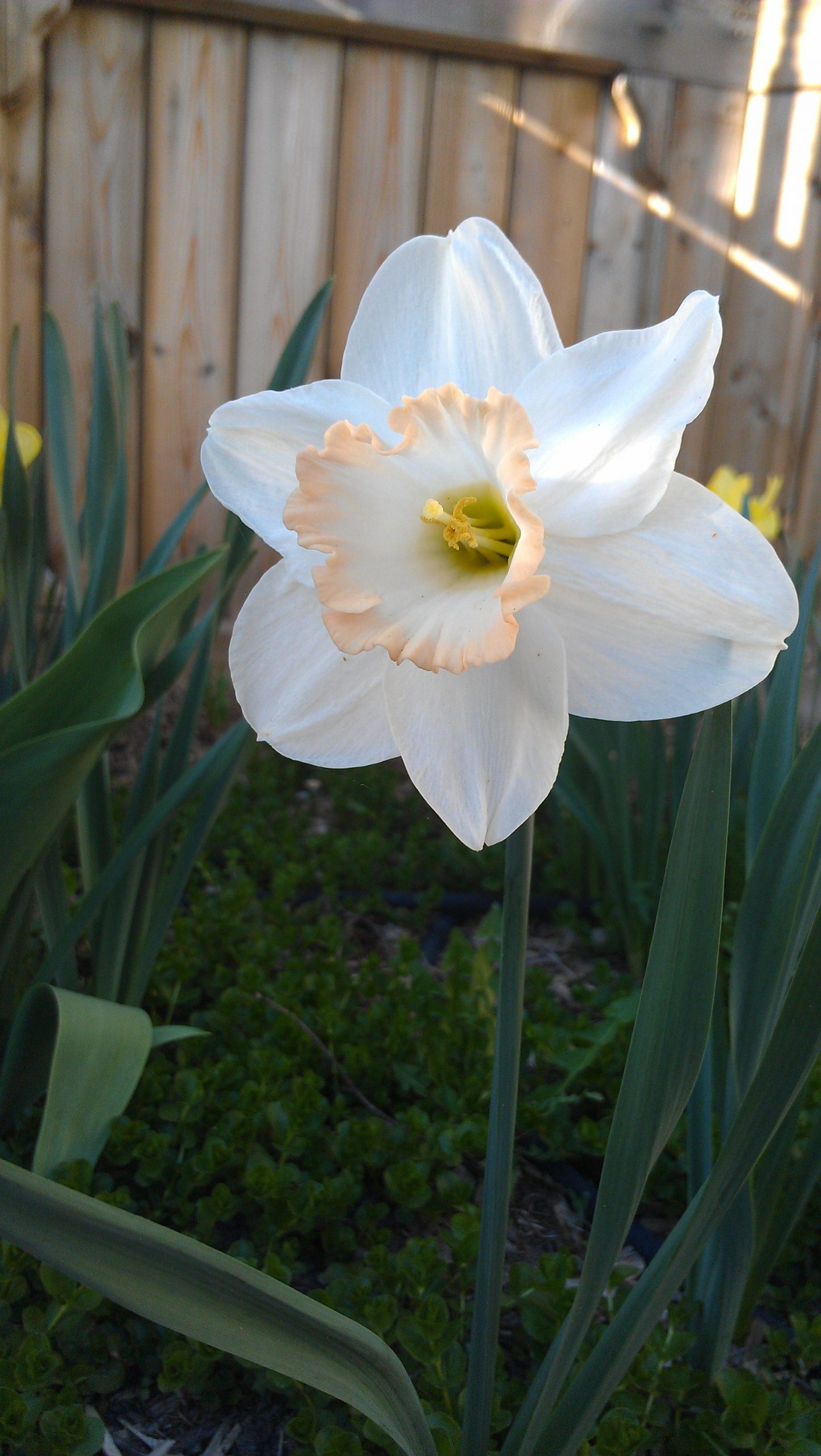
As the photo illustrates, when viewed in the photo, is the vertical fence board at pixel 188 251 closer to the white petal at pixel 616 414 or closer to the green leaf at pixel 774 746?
the green leaf at pixel 774 746

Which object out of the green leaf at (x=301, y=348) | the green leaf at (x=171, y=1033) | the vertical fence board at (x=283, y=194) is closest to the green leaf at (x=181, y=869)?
the green leaf at (x=171, y=1033)

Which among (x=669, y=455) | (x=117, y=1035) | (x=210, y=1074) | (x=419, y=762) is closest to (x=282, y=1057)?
(x=210, y=1074)

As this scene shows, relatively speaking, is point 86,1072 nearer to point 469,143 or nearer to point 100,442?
point 100,442

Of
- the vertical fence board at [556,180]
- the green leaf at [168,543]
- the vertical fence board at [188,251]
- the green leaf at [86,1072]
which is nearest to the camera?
the green leaf at [86,1072]

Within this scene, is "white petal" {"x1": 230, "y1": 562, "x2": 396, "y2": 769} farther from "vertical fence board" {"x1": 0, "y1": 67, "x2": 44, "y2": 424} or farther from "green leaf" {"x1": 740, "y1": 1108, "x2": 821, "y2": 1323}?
"vertical fence board" {"x1": 0, "y1": 67, "x2": 44, "y2": 424}

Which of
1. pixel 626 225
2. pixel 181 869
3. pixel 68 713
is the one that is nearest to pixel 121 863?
pixel 181 869

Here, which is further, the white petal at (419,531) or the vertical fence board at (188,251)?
the vertical fence board at (188,251)

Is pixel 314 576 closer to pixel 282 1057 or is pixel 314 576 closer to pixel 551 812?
pixel 282 1057
